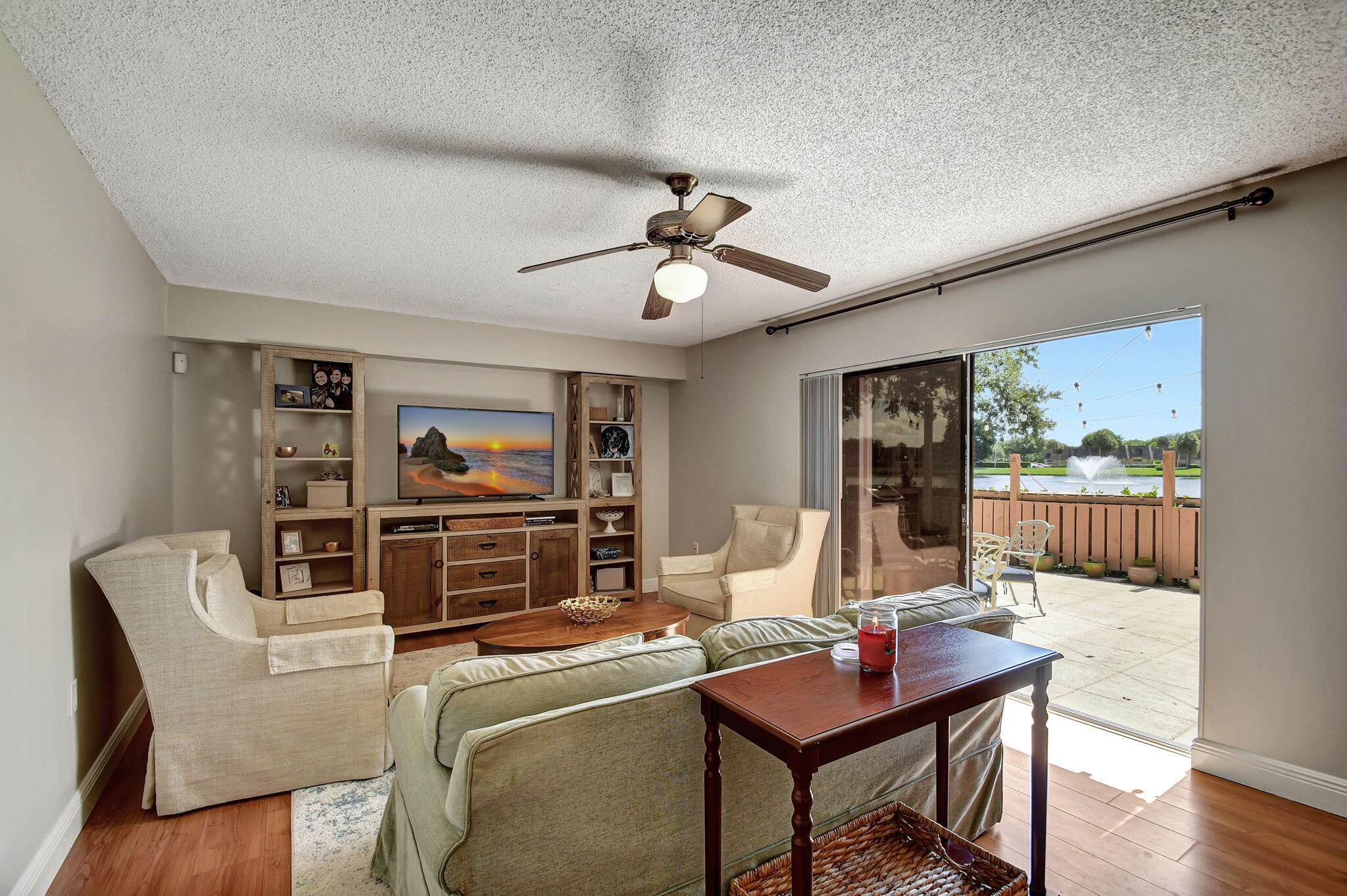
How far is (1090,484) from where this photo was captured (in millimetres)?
4793

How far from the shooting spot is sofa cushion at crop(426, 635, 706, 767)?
1.32 metres

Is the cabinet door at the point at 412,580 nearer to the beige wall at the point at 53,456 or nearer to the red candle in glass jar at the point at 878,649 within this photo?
the beige wall at the point at 53,456

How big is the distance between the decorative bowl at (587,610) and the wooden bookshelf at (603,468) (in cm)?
199

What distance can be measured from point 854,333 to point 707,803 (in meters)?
3.61

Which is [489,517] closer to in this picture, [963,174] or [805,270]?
[805,270]

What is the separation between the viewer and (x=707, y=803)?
139 centimetres

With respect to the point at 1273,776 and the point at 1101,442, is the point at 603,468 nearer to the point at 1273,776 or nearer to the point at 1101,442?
the point at 1101,442

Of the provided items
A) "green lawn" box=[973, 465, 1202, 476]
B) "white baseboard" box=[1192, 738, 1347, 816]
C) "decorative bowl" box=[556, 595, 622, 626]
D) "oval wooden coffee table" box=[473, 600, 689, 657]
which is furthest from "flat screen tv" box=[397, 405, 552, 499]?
"white baseboard" box=[1192, 738, 1347, 816]

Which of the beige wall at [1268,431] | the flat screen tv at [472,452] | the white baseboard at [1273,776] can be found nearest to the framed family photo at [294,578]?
the flat screen tv at [472,452]

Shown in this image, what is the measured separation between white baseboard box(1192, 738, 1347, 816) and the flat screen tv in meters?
4.68

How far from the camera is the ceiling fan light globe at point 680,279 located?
233cm

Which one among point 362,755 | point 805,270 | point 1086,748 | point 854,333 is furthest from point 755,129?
point 1086,748

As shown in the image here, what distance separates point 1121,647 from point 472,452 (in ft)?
16.5

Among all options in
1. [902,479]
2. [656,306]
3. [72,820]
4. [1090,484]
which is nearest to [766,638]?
[656,306]
